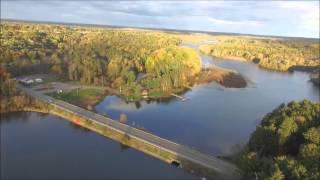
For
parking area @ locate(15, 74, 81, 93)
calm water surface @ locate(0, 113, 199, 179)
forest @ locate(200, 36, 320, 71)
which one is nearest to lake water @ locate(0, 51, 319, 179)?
calm water surface @ locate(0, 113, 199, 179)

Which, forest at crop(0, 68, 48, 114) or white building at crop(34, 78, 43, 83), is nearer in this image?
forest at crop(0, 68, 48, 114)

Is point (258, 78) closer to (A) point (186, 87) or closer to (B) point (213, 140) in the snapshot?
(A) point (186, 87)

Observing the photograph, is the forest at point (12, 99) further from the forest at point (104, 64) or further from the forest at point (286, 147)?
the forest at point (286, 147)

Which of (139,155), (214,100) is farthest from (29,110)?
(214,100)

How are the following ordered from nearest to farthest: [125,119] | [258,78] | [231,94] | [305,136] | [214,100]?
[305,136], [125,119], [214,100], [231,94], [258,78]

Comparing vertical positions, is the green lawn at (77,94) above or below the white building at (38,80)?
below

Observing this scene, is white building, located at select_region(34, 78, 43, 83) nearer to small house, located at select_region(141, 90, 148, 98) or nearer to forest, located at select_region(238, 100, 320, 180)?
small house, located at select_region(141, 90, 148, 98)

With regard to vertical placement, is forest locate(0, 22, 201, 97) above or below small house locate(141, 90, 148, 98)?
above

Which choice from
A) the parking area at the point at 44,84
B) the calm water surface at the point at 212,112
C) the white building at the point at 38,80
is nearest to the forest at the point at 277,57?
the calm water surface at the point at 212,112
